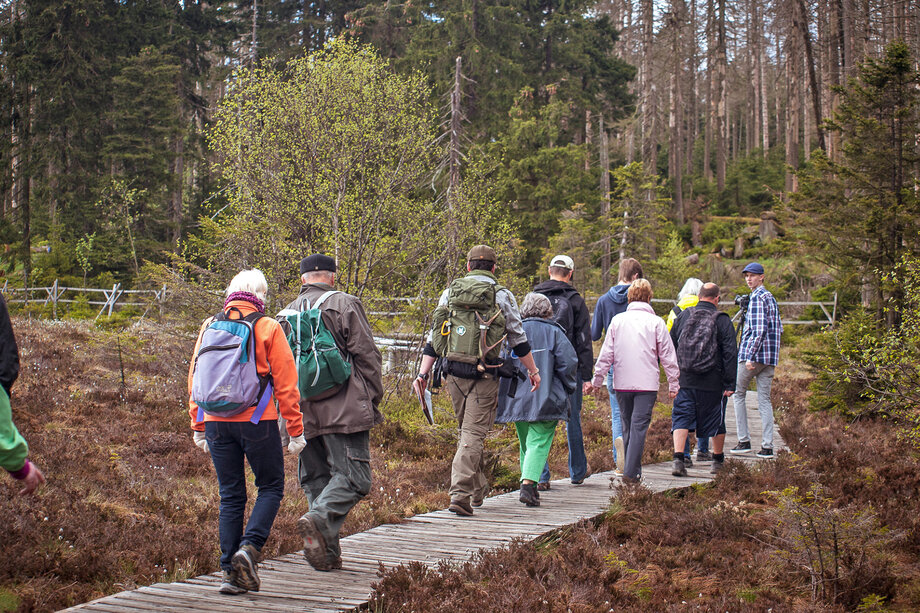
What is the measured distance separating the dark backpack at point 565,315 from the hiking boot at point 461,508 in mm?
2017

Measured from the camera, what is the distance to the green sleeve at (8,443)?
3.45m

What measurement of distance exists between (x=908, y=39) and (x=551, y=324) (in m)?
22.9

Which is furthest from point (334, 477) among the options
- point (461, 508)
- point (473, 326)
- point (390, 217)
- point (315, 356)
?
point (390, 217)

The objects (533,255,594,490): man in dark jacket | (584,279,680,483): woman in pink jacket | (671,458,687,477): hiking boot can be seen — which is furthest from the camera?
(671,458,687,477): hiking boot

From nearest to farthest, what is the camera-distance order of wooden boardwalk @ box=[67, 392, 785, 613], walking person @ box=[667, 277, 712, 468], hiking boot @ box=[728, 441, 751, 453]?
wooden boardwalk @ box=[67, 392, 785, 613] → walking person @ box=[667, 277, 712, 468] → hiking boot @ box=[728, 441, 751, 453]

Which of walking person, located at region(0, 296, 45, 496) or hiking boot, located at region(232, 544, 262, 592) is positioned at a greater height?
walking person, located at region(0, 296, 45, 496)

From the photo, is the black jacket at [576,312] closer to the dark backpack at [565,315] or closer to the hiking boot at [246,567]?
the dark backpack at [565,315]

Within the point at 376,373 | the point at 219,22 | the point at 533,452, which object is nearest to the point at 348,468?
the point at 376,373

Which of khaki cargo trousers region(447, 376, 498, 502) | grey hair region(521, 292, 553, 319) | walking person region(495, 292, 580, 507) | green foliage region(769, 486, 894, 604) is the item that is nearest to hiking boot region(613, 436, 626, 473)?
walking person region(495, 292, 580, 507)

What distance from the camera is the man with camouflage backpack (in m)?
6.43

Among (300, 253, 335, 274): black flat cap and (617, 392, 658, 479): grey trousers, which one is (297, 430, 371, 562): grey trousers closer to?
(300, 253, 335, 274): black flat cap

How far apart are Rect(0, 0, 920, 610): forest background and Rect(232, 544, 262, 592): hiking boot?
100 cm

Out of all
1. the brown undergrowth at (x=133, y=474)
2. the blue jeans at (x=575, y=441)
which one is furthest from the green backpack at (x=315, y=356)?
the blue jeans at (x=575, y=441)

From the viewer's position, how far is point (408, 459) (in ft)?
35.3
